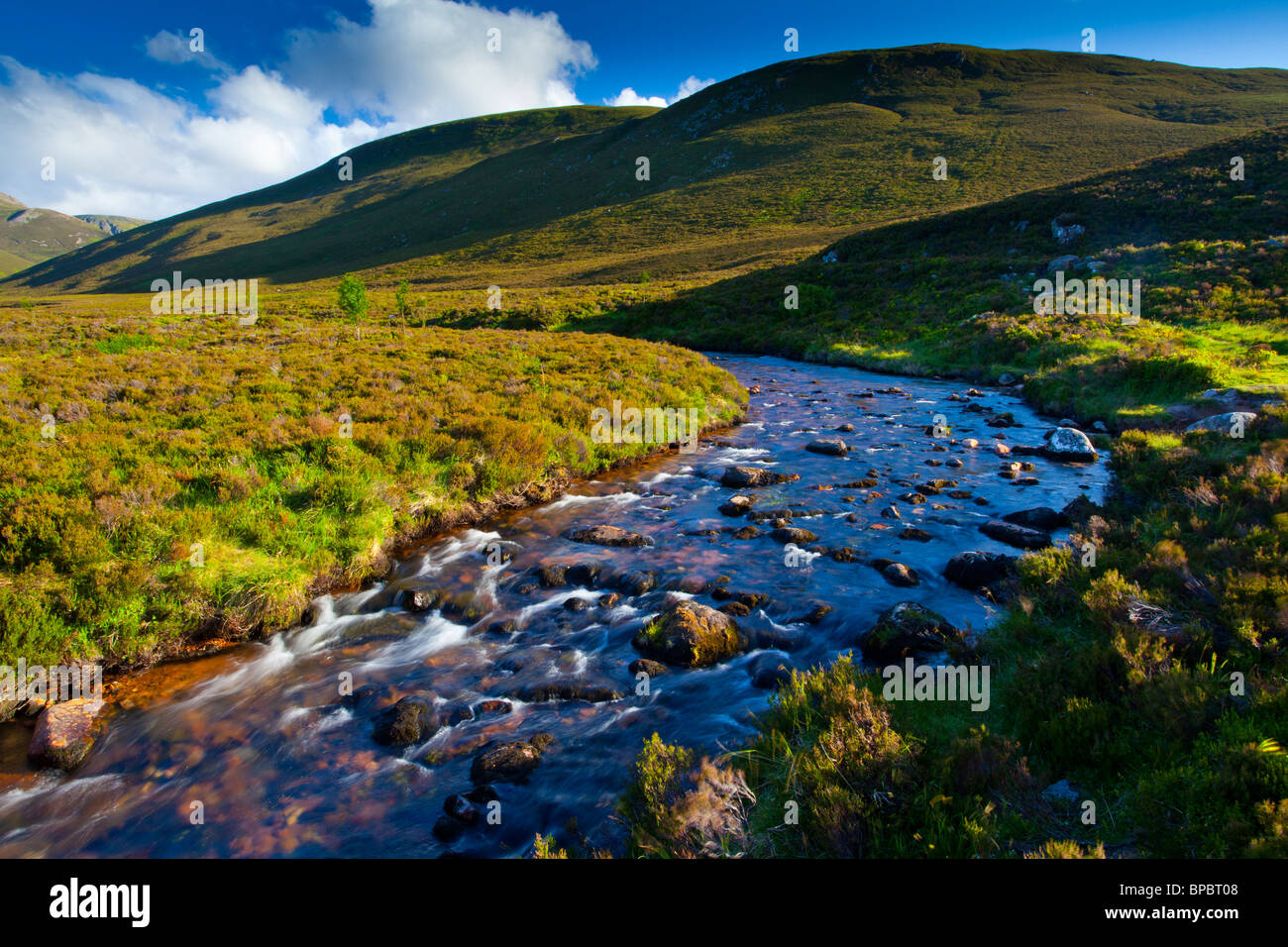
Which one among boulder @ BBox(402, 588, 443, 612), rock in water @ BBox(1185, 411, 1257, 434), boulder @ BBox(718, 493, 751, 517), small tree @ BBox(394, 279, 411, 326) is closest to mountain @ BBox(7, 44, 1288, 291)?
small tree @ BBox(394, 279, 411, 326)

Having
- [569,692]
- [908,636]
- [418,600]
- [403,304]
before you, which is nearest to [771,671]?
[908,636]

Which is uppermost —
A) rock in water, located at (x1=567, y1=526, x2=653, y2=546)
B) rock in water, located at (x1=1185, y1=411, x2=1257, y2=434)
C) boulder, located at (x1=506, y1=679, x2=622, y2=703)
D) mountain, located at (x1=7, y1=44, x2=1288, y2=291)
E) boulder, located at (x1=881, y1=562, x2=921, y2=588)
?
mountain, located at (x1=7, y1=44, x2=1288, y2=291)

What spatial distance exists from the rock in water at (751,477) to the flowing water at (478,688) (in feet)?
3.05

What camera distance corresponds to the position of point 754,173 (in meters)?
114

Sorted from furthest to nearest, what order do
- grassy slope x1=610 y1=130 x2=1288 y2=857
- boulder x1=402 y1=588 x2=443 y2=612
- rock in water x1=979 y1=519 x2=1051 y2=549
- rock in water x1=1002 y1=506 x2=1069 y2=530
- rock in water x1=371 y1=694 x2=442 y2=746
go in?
rock in water x1=1002 y1=506 x2=1069 y2=530 → rock in water x1=979 y1=519 x2=1051 y2=549 → boulder x1=402 y1=588 x2=443 y2=612 → rock in water x1=371 y1=694 x2=442 y2=746 → grassy slope x1=610 y1=130 x2=1288 y2=857

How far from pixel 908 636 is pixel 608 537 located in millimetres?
5528

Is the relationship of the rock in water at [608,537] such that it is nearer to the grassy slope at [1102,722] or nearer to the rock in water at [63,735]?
the grassy slope at [1102,722]

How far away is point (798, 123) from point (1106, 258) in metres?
125

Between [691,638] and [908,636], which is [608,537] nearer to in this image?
[691,638]

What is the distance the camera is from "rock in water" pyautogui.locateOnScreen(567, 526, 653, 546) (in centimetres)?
1070

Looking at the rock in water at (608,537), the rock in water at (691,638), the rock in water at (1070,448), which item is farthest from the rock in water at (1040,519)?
the rock in water at (608,537)

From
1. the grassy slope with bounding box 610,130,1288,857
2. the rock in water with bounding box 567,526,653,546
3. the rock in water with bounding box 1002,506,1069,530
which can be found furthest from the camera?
the rock in water with bounding box 567,526,653,546

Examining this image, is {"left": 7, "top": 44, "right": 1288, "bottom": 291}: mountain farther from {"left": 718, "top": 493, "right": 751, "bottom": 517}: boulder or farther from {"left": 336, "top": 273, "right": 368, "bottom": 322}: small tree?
{"left": 718, "top": 493, "right": 751, "bottom": 517}: boulder

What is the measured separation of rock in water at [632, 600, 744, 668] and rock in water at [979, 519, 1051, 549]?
18.3ft
